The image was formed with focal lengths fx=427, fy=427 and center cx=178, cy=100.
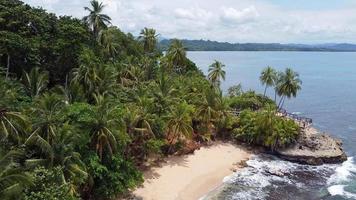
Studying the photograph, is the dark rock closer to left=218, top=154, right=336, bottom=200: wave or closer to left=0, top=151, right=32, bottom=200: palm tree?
left=218, top=154, right=336, bottom=200: wave

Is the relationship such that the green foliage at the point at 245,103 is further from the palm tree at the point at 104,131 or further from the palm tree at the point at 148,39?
the palm tree at the point at 104,131

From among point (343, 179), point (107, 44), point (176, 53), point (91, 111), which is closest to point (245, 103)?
point (176, 53)

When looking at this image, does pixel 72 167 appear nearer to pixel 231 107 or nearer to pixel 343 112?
pixel 231 107

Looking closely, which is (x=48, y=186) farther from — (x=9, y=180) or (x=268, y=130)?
(x=268, y=130)

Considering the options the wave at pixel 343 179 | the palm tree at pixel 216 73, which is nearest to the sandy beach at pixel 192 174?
the wave at pixel 343 179

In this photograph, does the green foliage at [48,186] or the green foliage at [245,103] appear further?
the green foliage at [245,103]

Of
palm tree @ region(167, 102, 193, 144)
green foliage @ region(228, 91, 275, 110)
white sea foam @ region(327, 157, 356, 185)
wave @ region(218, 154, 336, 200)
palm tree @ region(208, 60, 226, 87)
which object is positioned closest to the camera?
wave @ region(218, 154, 336, 200)


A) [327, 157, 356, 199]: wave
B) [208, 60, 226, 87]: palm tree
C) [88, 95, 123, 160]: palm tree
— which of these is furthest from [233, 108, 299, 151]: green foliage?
[88, 95, 123, 160]: palm tree
